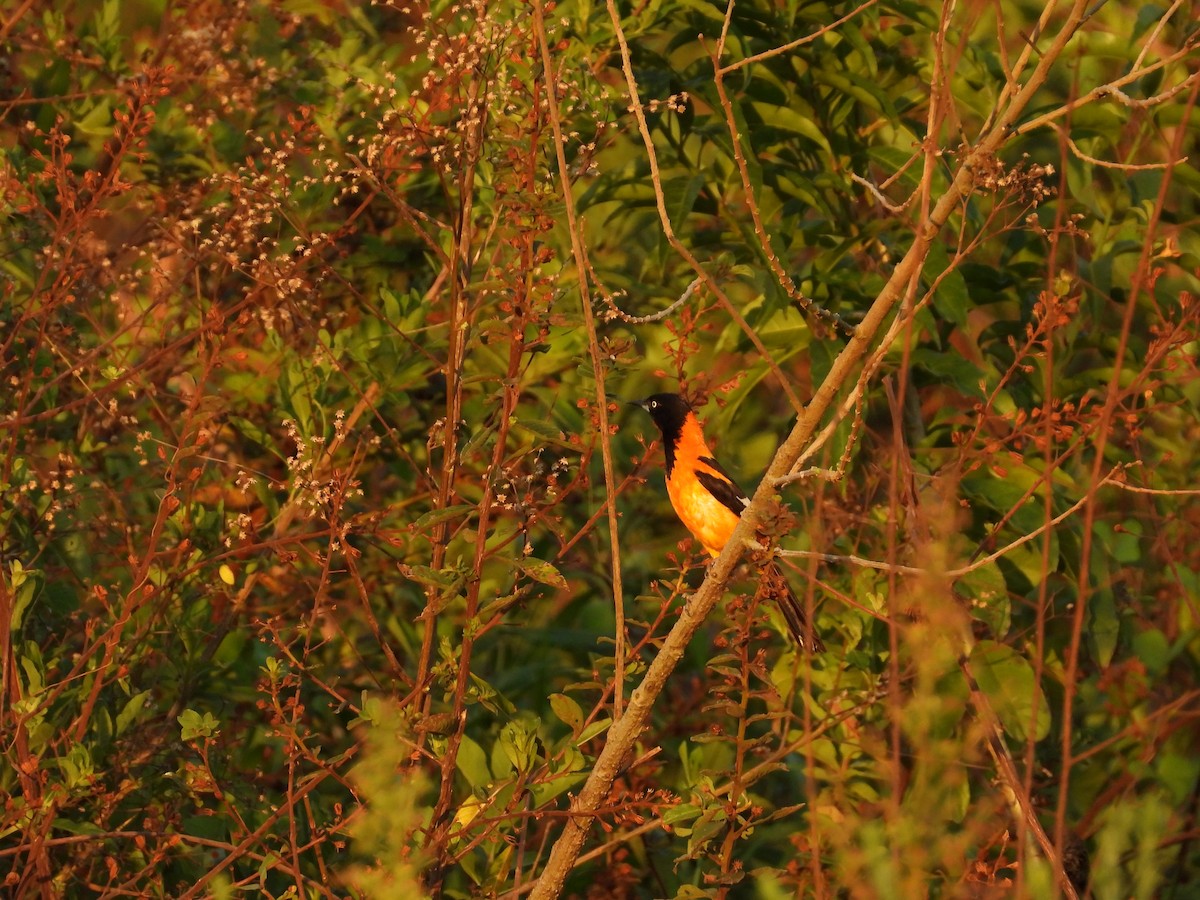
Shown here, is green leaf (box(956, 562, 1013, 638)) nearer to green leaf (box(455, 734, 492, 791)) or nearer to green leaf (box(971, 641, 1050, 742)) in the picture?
green leaf (box(971, 641, 1050, 742))

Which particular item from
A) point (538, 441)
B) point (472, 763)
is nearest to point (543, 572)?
point (538, 441)

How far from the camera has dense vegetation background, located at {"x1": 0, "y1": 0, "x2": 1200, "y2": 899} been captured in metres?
3.84

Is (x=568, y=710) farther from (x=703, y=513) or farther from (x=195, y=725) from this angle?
(x=703, y=513)

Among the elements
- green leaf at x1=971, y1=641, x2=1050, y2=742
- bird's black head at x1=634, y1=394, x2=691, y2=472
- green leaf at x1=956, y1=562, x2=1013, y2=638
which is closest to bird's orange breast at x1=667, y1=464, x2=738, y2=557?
bird's black head at x1=634, y1=394, x2=691, y2=472

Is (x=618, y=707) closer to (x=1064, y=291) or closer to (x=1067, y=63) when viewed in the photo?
(x=1064, y=291)

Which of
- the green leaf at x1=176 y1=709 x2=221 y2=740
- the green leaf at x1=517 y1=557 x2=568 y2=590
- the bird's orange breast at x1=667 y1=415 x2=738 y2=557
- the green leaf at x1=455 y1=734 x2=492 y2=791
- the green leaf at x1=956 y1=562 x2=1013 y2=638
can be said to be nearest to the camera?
the green leaf at x1=517 y1=557 x2=568 y2=590

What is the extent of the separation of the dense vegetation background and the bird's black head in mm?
181

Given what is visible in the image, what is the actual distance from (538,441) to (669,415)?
74.8 inches

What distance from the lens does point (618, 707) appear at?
3.54 metres

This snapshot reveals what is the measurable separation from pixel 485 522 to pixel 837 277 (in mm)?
1738

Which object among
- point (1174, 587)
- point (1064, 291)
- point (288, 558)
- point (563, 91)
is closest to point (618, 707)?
point (288, 558)

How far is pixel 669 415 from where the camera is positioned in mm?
6098

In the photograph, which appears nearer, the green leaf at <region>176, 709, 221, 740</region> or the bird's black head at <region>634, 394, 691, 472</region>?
the green leaf at <region>176, 709, 221, 740</region>

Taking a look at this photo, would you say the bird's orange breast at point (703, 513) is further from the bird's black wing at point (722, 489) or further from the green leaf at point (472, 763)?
the green leaf at point (472, 763)
